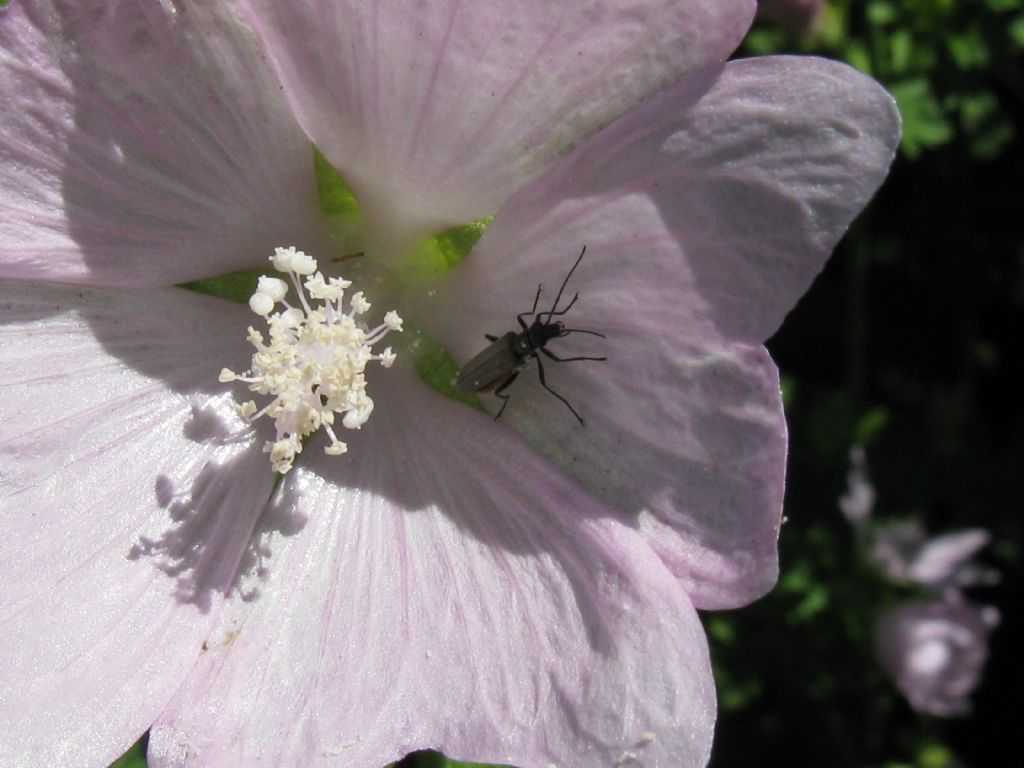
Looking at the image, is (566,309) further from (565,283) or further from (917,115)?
(917,115)

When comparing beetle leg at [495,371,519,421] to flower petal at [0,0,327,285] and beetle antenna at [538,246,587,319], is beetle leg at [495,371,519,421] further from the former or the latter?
flower petal at [0,0,327,285]

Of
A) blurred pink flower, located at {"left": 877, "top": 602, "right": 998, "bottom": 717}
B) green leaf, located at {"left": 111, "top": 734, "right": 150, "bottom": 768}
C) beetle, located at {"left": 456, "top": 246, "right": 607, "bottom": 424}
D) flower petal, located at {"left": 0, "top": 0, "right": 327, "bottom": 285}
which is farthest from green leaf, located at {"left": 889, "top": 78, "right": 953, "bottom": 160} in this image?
green leaf, located at {"left": 111, "top": 734, "right": 150, "bottom": 768}

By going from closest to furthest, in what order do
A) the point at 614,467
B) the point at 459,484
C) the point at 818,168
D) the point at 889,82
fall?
1. the point at 818,168
2. the point at 614,467
3. the point at 459,484
4. the point at 889,82

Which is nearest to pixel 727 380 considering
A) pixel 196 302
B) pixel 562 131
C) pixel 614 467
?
pixel 614 467

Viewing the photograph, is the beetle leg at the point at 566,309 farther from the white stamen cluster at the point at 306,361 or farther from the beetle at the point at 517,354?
the white stamen cluster at the point at 306,361

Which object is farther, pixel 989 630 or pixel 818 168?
pixel 989 630

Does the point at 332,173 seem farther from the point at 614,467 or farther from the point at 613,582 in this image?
the point at 613,582
